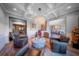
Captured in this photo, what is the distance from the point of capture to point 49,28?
226 cm

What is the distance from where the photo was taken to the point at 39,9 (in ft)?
7.23

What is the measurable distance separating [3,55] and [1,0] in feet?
3.92

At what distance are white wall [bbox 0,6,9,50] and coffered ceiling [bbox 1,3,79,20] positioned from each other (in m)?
0.14

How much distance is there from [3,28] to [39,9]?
871 millimetres

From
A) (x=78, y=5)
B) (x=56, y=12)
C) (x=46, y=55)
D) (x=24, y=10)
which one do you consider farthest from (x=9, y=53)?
(x=78, y=5)

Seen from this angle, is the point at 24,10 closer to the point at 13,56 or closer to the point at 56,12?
the point at 56,12

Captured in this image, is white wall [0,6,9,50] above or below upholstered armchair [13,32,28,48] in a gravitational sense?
above

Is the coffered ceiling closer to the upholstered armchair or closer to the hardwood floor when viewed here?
the upholstered armchair

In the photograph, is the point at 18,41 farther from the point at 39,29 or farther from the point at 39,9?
the point at 39,9

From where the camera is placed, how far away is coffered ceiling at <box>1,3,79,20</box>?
86.0 inches

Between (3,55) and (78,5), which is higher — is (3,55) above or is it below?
below

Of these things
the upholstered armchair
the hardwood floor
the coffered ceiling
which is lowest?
the hardwood floor

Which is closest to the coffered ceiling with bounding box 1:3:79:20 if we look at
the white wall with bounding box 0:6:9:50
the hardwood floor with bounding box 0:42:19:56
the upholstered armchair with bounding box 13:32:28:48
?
the white wall with bounding box 0:6:9:50

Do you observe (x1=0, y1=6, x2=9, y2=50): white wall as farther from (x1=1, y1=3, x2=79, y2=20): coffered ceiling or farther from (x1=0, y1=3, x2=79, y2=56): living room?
(x1=1, y1=3, x2=79, y2=20): coffered ceiling
